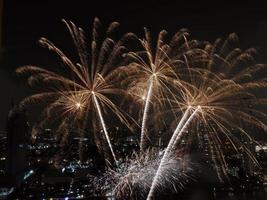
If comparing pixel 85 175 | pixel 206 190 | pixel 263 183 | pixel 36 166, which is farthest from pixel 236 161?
pixel 36 166

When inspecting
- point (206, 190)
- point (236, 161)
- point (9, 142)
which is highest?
point (9, 142)

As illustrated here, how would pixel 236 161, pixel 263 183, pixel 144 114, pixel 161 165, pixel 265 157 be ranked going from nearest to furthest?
1. pixel 144 114
2. pixel 161 165
3. pixel 263 183
4. pixel 236 161
5. pixel 265 157

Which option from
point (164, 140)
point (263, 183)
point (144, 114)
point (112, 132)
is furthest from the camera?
point (263, 183)

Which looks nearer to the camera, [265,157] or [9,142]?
[9,142]

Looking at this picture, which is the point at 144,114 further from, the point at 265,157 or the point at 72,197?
the point at 265,157

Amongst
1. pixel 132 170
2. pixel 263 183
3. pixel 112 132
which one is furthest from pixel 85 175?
pixel 132 170

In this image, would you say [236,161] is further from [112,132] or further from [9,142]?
[9,142]

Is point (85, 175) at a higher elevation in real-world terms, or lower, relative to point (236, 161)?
lower
